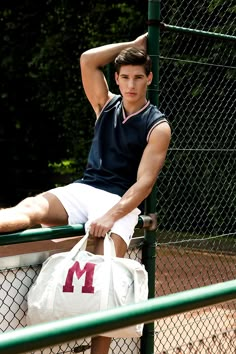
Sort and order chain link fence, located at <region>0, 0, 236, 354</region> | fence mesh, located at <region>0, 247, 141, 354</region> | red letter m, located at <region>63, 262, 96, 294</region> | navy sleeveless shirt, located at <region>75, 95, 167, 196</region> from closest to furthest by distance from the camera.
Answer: red letter m, located at <region>63, 262, 96, 294</region> → fence mesh, located at <region>0, 247, 141, 354</region> → navy sleeveless shirt, located at <region>75, 95, 167, 196</region> → chain link fence, located at <region>0, 0, 236, 354</region>

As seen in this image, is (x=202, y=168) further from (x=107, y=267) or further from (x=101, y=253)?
(x=107, y=267)

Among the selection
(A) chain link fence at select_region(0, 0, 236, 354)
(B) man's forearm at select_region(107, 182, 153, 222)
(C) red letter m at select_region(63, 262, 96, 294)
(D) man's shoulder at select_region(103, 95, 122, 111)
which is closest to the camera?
(C) red letter m at select_region(63, 262, 96, 294)

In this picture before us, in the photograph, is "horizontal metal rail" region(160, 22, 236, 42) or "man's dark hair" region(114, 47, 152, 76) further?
"horizontal metal rail" region(160, 22, 236, 42)

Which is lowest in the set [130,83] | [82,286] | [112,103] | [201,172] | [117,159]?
[201,172]

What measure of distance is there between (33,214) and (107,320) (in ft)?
6.87

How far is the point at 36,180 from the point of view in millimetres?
15273

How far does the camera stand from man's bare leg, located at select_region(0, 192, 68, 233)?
325 cm

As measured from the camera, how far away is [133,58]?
389 centimetres

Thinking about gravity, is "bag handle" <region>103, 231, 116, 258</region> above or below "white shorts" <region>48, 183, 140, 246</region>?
below

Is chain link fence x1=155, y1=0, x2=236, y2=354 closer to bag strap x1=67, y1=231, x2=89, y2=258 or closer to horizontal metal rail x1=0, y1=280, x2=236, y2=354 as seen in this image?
bag strap x1=67, y1=231, x2=89, y2=258

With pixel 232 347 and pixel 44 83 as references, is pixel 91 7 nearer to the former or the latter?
pixel 44 83

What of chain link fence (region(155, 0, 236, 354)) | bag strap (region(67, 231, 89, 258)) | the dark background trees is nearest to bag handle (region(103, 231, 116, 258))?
bag strap (region(67, 231, 89, 258))

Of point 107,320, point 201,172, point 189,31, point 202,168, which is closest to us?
point 107,320

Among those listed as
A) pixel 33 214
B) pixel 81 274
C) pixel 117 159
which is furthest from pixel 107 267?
pixel 117 159
